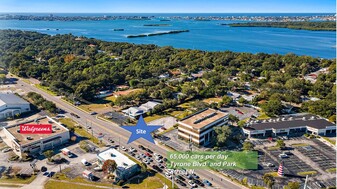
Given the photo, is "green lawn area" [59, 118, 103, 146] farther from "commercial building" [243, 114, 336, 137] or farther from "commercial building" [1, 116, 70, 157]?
"commercial building" [243, 114, 336, 137]

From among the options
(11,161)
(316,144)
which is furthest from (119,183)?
(316,144)

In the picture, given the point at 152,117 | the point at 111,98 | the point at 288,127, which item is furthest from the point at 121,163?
the point at 111,98

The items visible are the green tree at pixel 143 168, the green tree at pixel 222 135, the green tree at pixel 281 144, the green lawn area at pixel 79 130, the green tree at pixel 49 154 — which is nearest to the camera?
the green tree at pixel 143 168

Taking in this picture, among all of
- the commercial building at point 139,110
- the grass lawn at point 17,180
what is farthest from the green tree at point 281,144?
the grass lawn at point 17,180

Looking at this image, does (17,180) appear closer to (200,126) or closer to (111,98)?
(200,126)

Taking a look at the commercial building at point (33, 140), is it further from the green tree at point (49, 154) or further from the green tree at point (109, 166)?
the green tree at point (109, 166)

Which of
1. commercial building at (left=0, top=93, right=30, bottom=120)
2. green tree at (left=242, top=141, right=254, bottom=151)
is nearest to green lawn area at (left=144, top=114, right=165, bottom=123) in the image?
green tree at (left=242, top=141, right=254, bottom=151)
